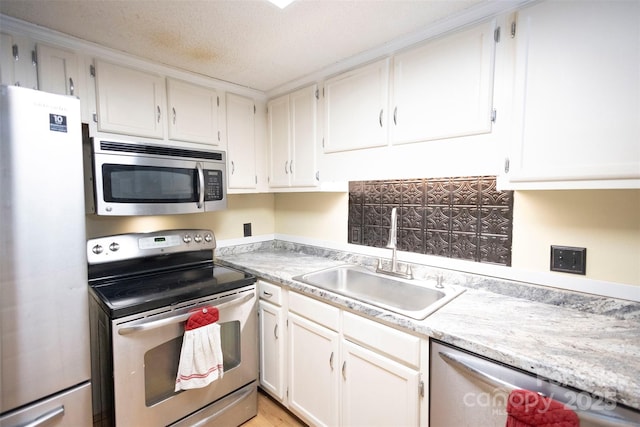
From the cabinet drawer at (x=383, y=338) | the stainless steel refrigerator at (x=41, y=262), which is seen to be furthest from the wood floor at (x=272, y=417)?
the stainless steel refrigerator at (x=41, y=262)

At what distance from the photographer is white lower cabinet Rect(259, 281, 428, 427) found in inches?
47.6

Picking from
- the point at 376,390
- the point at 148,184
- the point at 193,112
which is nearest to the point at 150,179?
the point at 148,184

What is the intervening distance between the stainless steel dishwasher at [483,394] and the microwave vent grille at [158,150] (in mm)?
1628

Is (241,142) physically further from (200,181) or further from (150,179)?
(150,179)

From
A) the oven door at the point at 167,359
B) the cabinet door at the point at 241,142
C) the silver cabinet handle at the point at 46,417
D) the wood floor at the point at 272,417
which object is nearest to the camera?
the silver cabinet handle at the point at 46,417

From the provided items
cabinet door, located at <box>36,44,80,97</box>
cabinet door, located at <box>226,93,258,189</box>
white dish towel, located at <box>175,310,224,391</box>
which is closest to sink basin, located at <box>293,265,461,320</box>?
white dish towel, located at <box>175,310,224,391</box>

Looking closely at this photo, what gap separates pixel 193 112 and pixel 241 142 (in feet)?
1.27

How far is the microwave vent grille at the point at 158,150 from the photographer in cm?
150

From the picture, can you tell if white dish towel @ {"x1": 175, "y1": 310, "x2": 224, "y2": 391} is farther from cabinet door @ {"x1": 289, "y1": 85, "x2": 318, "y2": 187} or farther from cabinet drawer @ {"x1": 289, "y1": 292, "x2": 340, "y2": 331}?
cabinet door @ {"x1": 289, "y1": 85, "x2": 318, "y2": 187}

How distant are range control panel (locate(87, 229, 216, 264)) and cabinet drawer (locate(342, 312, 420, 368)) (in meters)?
1.19

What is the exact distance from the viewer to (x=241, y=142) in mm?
2232

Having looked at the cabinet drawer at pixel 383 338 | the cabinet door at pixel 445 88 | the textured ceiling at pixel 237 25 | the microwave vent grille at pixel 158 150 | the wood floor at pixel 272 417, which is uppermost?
the textured ceiling at pixel 237 25

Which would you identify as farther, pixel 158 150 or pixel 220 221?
pixel 220 221

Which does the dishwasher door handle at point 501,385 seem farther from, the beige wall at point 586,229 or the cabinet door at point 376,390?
the beige wall at point 586,229
